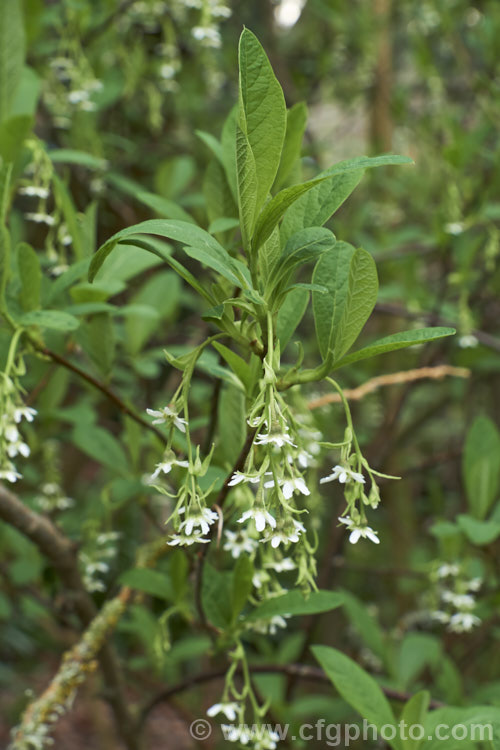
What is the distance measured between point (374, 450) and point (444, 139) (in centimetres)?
134

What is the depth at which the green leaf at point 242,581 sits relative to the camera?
898mm

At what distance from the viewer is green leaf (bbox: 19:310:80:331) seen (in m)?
0.86

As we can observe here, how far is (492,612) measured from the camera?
1.49m

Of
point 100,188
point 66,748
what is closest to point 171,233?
point 100,188

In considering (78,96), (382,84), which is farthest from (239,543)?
(382,84)

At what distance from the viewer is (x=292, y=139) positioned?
923 millimetres

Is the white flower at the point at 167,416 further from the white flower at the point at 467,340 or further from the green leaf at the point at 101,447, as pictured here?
the white flower at the point at 467,340

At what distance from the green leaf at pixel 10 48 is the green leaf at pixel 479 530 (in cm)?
106

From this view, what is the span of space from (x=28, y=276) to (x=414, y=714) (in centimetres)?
80

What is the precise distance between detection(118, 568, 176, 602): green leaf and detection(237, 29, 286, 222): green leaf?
656 mm

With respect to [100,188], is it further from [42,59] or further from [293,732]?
[293,732]

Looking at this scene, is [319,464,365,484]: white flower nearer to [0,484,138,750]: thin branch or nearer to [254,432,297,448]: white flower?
[254,432,297,448]: white flower

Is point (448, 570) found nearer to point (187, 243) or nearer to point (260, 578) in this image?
point (260, 578)

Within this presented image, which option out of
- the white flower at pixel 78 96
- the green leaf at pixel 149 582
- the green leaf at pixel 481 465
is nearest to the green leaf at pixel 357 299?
the green leaf at pixel 149 582
